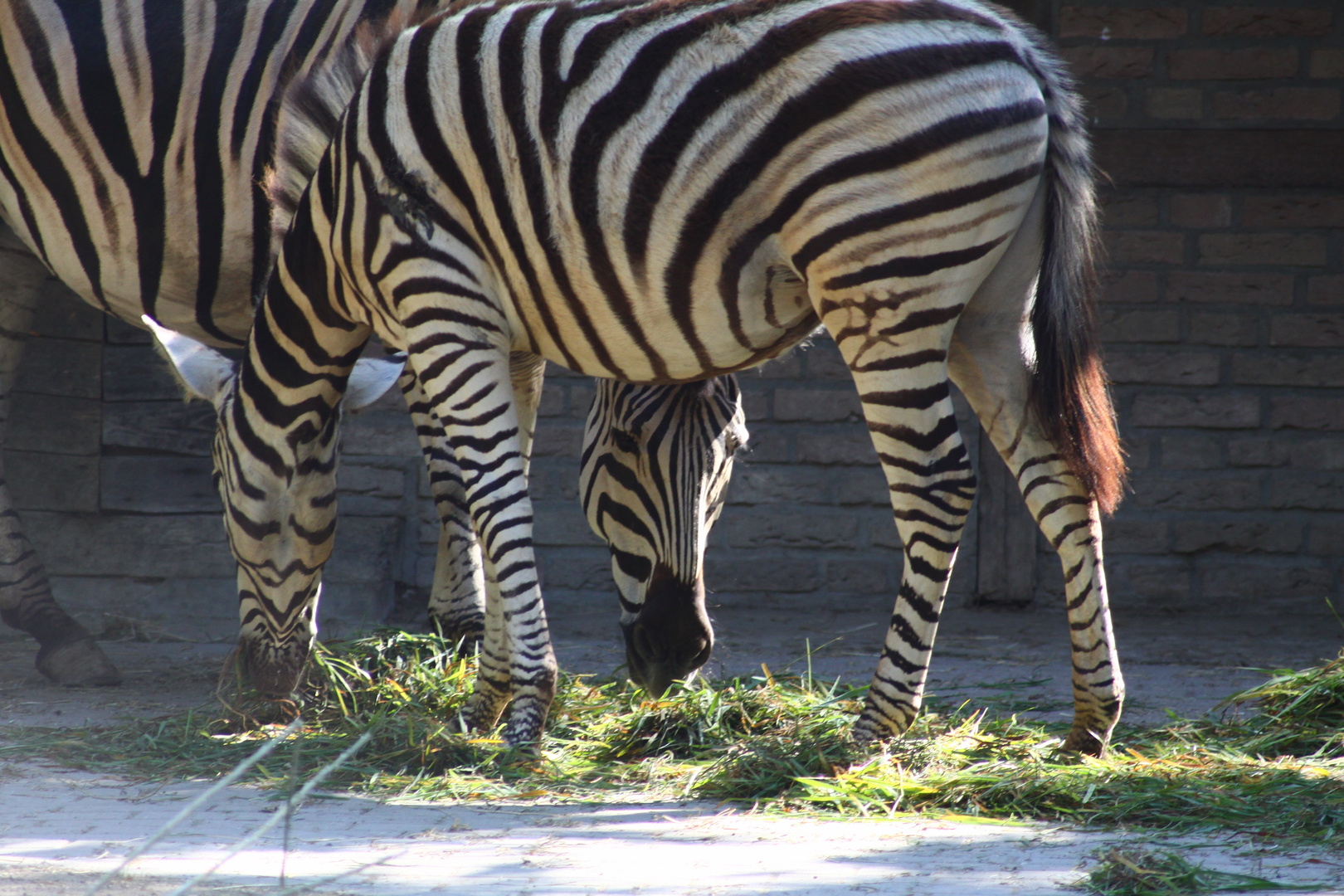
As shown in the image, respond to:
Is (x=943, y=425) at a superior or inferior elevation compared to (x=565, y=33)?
inferior

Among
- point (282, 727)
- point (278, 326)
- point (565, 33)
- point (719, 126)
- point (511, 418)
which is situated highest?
point (565, 33)

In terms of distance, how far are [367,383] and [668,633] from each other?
1.38 metres

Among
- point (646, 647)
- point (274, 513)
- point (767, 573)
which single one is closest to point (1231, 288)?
point (767, 573)

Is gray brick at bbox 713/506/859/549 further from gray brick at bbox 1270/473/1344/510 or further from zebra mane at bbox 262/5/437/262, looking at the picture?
zebra mane at bbox 262/5/437/262

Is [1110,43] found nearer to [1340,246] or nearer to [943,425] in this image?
[1340,246]

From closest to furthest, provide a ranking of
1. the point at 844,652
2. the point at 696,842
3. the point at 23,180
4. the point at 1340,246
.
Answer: the point at 696,842
the point at 23,180
the point at 844,652
the point at 1340,246

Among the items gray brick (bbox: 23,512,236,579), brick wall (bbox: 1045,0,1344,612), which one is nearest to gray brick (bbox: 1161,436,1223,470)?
brick wall (bbox: 1045,0,1344,612)

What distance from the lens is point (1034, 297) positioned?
3326 mm

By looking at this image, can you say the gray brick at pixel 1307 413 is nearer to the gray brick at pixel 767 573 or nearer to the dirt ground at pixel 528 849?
the gray brick at pixel 767 573

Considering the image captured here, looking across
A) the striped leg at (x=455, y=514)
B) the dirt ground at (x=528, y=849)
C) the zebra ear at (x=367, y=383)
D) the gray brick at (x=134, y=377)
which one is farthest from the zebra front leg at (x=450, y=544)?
the gray brick at (x=134, y=377)

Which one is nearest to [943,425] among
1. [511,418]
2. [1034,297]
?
[1034,297]

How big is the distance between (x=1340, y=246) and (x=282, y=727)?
551 cm

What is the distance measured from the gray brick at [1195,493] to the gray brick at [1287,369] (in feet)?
1.72

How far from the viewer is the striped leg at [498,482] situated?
3.43 m
